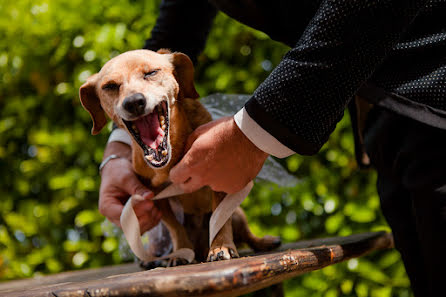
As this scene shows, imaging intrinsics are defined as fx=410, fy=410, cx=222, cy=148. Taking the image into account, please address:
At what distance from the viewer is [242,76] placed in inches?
70.0

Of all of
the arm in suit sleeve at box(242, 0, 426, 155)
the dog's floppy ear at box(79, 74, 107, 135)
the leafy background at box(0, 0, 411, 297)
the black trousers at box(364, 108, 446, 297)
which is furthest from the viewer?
the leafy background at box(0, 0, 411, 297)

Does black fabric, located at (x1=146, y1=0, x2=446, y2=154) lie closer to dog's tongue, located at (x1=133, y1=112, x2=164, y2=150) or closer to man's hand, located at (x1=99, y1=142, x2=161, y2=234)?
dog's tongue, located at (x1=133, y1=112, x2=164, y2=150)

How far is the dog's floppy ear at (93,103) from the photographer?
1.04 m

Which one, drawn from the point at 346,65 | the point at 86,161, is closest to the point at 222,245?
the point at 346,65

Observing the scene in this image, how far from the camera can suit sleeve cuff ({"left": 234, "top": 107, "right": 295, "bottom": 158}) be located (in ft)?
2.54

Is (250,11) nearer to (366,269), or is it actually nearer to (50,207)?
(366,269)

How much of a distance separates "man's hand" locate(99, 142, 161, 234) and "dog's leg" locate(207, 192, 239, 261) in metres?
0.17

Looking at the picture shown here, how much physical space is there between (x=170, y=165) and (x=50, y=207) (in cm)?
137

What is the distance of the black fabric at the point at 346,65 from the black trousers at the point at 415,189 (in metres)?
0.09

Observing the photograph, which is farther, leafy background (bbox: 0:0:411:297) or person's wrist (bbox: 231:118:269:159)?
leafy background (bbox: 0:0:411:297)

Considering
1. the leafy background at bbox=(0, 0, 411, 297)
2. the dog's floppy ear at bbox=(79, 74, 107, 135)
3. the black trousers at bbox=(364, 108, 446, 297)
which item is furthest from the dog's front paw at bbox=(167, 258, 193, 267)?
the leafy background at bbox=(0, 0, 411, 297)

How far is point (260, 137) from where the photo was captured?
2.56 ft

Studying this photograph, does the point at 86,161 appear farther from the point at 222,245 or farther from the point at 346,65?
the point at 346,65

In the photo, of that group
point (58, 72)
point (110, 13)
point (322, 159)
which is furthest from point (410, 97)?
point (58, 72)
